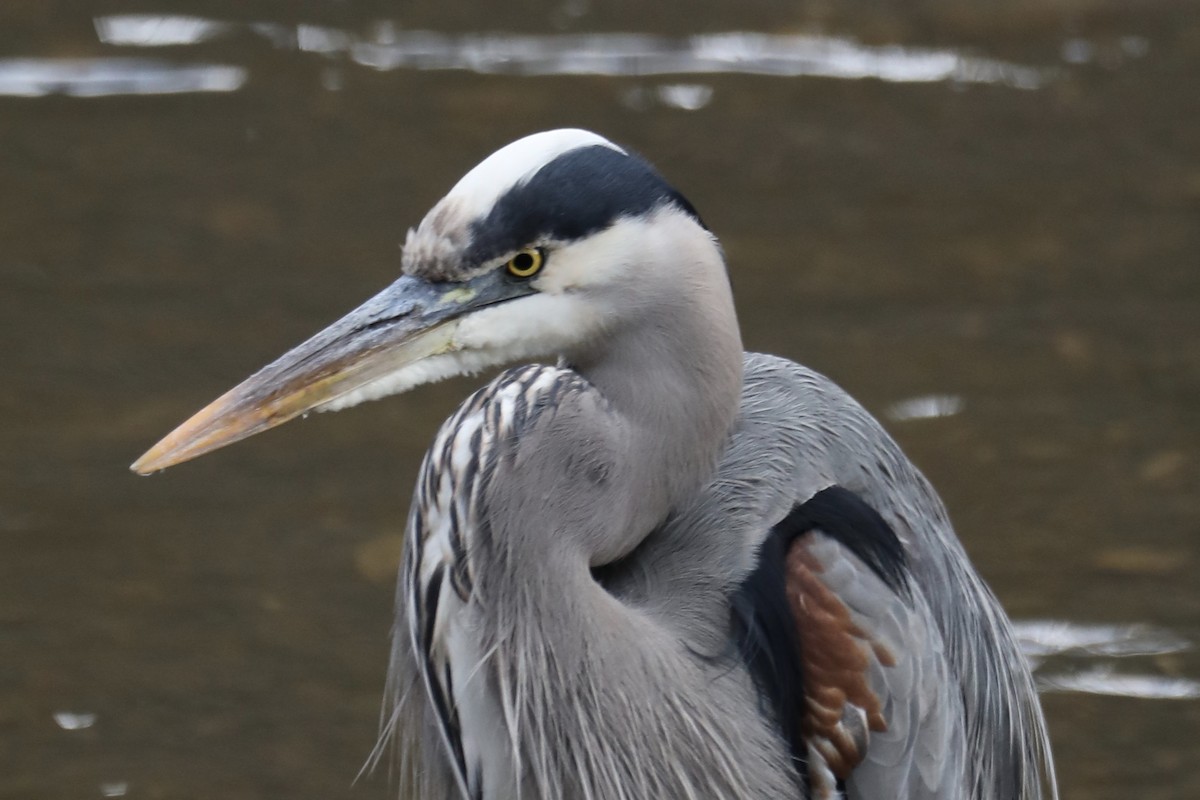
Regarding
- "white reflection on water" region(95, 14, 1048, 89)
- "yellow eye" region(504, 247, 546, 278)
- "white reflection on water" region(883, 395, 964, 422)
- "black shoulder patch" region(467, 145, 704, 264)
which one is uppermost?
"black shoulder patch" region(467, 145, 704, 264)

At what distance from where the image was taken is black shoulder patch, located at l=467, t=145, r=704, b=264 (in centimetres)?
277

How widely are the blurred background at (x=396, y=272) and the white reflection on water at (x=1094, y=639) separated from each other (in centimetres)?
1

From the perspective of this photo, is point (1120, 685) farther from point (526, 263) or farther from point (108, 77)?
point (108, 77)

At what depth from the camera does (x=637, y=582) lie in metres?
3.13

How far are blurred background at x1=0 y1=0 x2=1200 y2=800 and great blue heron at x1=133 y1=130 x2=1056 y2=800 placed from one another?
1.50 metres

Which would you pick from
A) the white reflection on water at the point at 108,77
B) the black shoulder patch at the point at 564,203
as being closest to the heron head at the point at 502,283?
the black shoulder patch at the point at 564,203

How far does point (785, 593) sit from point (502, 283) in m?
0.73

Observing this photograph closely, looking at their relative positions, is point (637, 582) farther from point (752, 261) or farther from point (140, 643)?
point (752, 261)

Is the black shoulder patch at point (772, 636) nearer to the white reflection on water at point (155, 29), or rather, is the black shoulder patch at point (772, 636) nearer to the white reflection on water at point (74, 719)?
the white reflection on water at point (74, 719)

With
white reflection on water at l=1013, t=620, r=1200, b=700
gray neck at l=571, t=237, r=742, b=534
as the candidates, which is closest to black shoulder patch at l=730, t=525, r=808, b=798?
gray neck at l=571, t=237, r=742, b=534

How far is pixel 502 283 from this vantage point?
9.32 feet

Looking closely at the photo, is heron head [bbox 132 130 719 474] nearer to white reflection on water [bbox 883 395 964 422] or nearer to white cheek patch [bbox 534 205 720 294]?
white cheek patch [bbox 534 205 720 294]

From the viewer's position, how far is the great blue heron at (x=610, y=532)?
284 cm

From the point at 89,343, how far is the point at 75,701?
5.37ft
